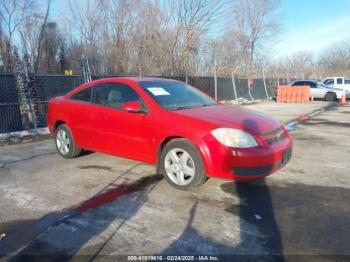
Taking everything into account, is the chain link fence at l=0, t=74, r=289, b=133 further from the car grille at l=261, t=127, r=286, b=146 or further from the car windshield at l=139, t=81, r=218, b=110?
the car grille at l=261, t=127, r=286, b=146

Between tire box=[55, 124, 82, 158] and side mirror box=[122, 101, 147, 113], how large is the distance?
5.84ft

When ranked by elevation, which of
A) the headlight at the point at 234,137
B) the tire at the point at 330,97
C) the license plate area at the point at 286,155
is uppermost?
the headlight at the point at 234,137

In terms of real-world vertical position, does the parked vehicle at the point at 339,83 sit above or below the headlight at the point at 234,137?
above

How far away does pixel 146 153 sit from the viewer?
177 inches

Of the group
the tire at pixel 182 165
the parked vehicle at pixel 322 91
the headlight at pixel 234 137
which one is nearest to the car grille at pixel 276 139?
the headlight at pixel 234 137

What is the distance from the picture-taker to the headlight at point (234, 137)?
12.3 ft

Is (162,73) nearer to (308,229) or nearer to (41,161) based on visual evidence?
(41,161)

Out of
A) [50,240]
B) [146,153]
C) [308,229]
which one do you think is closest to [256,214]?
[308,229]

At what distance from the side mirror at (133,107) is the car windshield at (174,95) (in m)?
0.26

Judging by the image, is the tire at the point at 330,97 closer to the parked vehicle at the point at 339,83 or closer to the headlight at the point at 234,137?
the parked vehicle at the point at 339,83

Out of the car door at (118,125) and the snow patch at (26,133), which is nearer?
the car door at (118,125)

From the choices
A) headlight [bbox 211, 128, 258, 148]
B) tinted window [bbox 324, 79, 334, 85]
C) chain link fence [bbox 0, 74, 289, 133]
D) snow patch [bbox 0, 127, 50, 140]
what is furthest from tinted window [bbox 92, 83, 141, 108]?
tinted window [bbox 324, 79, 334, 85]

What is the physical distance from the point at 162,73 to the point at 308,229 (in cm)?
1921

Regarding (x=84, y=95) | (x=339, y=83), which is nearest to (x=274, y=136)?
(x=84, y=95)
